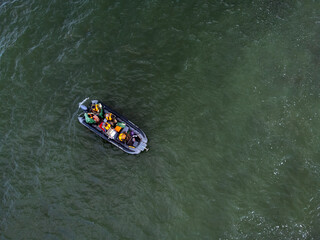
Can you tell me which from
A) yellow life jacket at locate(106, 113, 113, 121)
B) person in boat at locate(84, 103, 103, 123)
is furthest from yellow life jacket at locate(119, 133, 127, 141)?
person in boat at locate(84, 103, 103, 123)

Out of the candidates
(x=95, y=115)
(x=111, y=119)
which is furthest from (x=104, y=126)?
(x=95, y=115)

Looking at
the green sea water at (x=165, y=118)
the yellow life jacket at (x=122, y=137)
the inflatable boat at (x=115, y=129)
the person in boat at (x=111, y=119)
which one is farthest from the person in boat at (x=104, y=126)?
the yellow life jacket at (x=122, y=137)

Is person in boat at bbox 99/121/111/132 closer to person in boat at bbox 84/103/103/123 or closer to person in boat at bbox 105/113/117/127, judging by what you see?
person in boat at bbox 105/113/117/127

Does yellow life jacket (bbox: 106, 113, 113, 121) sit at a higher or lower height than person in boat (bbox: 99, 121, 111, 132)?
higher

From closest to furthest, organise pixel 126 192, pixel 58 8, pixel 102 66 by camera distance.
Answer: pixel 126 192
pixel 102 66
pixel 58 8

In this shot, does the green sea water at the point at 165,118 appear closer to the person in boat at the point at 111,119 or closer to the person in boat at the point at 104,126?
the person in boat at the point at 104,126

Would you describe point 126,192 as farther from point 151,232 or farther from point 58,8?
point 58,8

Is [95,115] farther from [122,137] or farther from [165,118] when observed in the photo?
[165,118]

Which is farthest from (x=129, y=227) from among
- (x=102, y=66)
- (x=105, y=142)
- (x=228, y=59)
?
(x=228, y=59)
